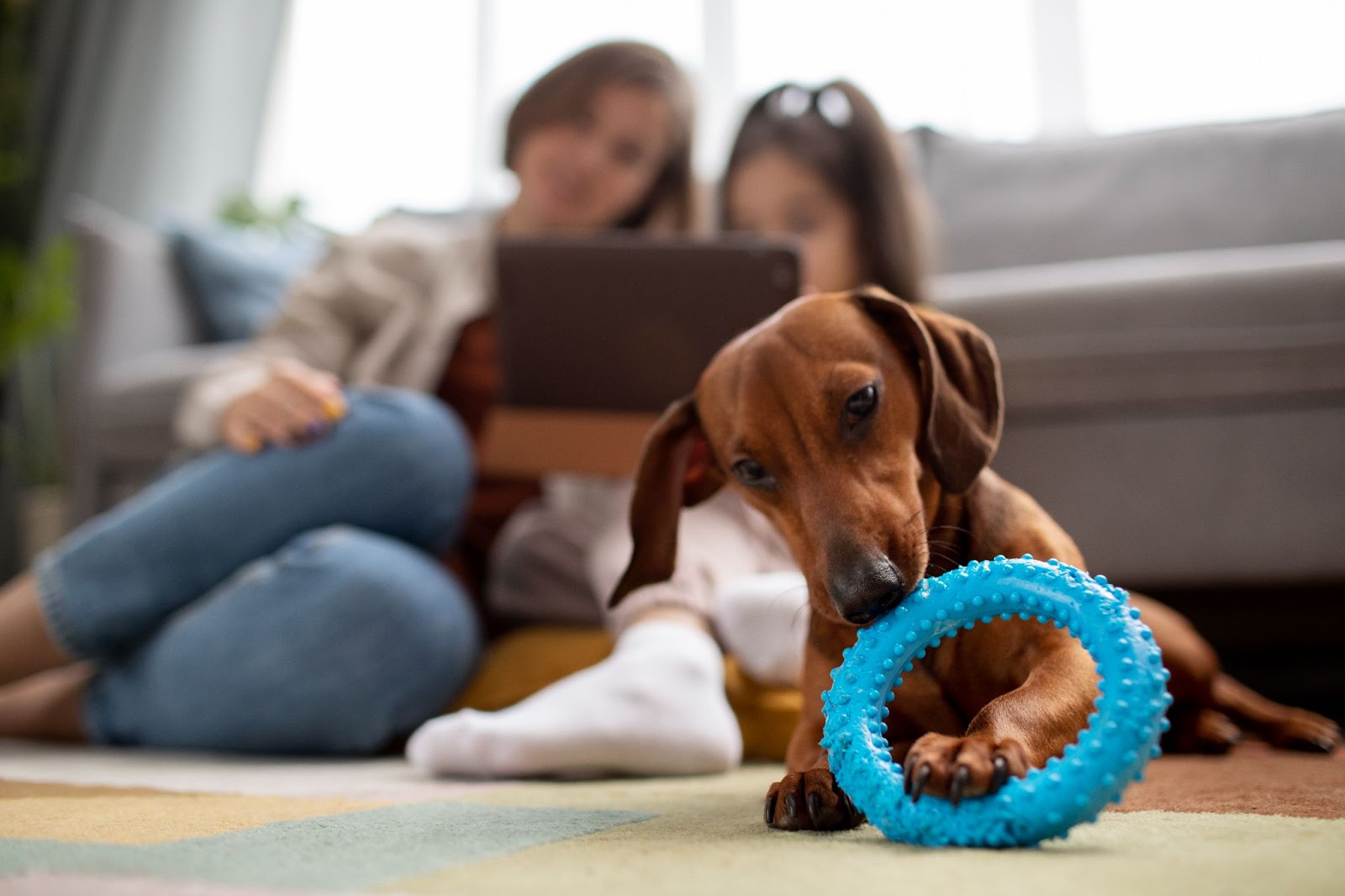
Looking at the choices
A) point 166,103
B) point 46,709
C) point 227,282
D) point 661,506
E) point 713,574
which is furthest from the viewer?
point 166,103

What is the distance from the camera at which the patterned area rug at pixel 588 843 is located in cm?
64

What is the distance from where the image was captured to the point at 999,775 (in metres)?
0.72

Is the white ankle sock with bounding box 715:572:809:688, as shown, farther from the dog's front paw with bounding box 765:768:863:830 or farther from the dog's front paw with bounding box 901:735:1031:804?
the dog's front paw with bounding box 901:735:1031:804

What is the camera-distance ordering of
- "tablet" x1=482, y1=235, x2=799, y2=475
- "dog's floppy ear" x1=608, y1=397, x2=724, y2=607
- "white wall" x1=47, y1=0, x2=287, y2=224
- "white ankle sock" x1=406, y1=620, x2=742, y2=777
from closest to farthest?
"dog's floppy ear" x1=608, y1=397, x2=724, y2=607, "white ankle sock" x1=406, y1=620, x2=742, y2=777, "tablet" x1=482, y1=235, x2=799, y2=475, "white wall" x1=47, y1=0, x2=287, y2=224

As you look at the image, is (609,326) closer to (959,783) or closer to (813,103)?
(813,103)

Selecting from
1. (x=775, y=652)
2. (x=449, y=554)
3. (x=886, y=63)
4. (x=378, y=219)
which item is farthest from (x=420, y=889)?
(x=886, y=63)

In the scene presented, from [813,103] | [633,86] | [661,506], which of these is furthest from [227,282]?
[661,506]

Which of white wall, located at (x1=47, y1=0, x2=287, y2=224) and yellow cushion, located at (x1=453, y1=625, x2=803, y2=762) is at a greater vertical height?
white wall, located at (x1=47, y1=0, x2=287, y2=224)

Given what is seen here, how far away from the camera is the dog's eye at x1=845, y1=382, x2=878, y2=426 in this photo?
99 centimetres

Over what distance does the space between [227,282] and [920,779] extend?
2.93 m

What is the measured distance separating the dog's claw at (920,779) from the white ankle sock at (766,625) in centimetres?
65

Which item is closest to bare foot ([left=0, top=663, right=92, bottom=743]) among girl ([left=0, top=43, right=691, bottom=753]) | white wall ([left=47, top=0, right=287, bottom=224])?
girl ([left=0, top=43, right=691, bottom=753])

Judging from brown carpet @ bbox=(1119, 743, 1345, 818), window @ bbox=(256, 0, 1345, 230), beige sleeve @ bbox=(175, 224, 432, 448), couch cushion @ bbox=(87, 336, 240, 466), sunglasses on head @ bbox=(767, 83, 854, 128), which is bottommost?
brown carpet @ bbox=(1119, 743, 1345, 818)

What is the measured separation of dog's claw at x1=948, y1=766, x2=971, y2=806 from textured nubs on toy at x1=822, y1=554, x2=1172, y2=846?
0.01 meters
